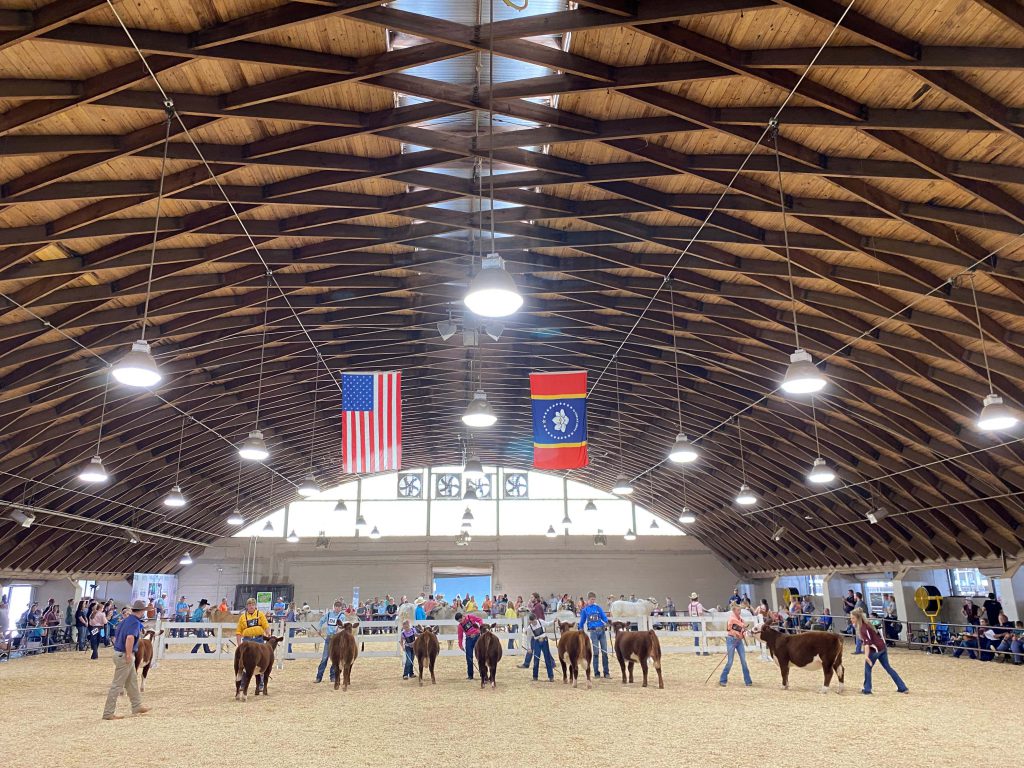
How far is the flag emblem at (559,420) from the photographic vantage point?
15.0 metres

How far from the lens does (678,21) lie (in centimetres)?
800

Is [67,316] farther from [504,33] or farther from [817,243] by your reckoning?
[817,243]

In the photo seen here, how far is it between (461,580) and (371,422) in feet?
86.1

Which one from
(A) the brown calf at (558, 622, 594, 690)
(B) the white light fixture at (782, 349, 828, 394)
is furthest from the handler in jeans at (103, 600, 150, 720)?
(B) the white light fixture at (782, 349, 828, 394)

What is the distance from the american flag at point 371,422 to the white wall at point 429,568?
82.2 ft

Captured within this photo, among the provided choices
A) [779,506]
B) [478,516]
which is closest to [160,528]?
[478,516]

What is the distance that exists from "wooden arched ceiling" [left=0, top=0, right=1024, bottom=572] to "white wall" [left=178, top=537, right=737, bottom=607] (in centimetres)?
1637

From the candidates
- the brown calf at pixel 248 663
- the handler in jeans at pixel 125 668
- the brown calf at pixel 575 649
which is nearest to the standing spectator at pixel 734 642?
the brown calf at pixel 575 649

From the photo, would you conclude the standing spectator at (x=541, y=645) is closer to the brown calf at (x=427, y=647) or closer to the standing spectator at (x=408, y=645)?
the brown calf at (x=427, y=647)

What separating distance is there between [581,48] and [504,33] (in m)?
1.17

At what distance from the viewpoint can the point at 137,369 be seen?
792 cm

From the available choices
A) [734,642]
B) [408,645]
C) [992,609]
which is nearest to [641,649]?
[734,642]

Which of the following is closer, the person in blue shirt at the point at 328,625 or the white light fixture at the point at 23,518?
the person in blue shirt at the point at 328,625

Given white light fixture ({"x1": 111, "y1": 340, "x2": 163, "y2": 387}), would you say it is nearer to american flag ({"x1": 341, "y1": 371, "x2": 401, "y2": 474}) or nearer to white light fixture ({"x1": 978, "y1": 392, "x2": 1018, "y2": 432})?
american flag ({"x1": 341, "y1": 371, "x2": 401, "y2": 474})
